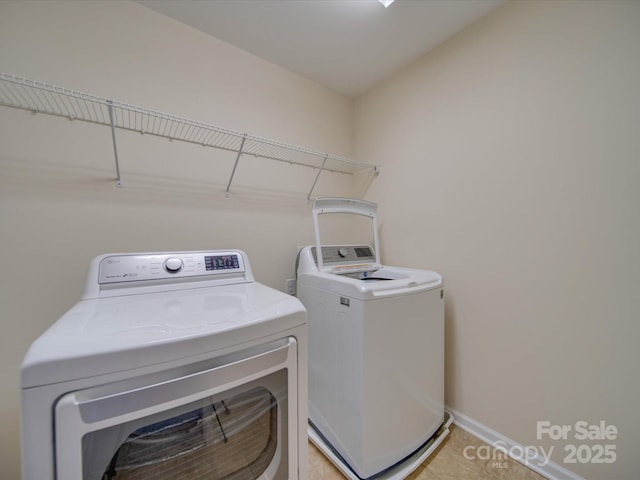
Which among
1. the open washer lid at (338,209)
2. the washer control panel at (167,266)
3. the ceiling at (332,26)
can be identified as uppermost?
the ceiling at (332,26)

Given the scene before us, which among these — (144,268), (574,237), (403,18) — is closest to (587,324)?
(574,237)

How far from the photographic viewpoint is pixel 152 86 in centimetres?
126

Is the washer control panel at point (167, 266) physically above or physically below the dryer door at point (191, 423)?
above

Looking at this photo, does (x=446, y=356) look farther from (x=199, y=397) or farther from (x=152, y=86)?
(x=152, y=86)

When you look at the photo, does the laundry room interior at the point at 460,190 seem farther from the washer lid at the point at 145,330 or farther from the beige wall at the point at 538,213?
the washer lid at the point at 145,330

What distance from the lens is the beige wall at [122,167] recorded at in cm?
98

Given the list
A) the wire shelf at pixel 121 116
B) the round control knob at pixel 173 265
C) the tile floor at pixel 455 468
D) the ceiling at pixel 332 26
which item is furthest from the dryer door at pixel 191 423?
the ceiling at pixel 332 26

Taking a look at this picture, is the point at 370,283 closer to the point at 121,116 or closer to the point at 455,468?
the point at 455,468

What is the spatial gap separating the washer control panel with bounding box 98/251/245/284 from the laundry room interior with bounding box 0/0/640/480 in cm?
23

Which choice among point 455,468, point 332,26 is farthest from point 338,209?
point 455,468

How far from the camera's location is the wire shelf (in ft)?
3.04

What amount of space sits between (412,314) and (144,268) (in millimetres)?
1230

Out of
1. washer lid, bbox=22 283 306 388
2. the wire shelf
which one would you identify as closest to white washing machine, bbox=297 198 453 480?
washer lid, bbox=22 283 306 388

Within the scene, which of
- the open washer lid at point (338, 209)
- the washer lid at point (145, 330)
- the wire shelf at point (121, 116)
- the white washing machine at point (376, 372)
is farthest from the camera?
the open washer lid at point (338, 209)
